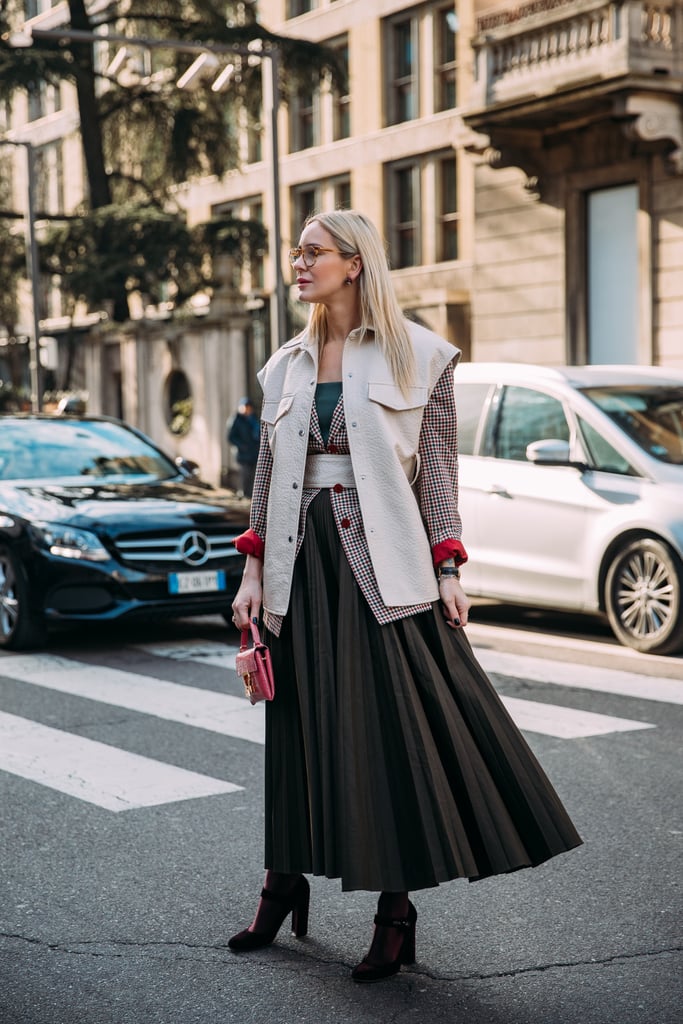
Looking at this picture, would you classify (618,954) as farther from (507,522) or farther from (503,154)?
(503,154)

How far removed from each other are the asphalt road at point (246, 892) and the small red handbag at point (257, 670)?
0.69 metres

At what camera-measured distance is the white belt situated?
3.97m

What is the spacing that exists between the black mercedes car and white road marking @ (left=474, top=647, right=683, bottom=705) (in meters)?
1.83

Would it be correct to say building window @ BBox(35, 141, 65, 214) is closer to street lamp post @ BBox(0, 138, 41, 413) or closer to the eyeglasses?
street lamp post @ BBox(0, 138, 41, 413)

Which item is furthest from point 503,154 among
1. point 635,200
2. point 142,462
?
point 142,462

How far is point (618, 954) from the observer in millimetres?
4012

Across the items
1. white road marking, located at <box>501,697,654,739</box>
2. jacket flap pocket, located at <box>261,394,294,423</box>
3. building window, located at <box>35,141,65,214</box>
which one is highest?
building window, located at <box>35,141,65,214</box>

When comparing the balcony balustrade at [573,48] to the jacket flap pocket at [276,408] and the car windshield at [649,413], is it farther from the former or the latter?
the jacket flap pocket at [276,408]

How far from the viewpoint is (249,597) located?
4.07 metres

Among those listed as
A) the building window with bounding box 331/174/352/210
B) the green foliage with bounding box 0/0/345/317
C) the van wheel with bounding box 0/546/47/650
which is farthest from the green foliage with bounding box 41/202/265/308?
the van wheel with bounding box 0/546/47/650

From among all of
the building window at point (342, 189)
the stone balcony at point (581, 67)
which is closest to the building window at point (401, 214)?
the building window at point (342, 189)

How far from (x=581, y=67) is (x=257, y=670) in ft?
59.1

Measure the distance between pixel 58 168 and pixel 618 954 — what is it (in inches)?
1824

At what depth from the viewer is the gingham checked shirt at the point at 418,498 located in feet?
12.8
